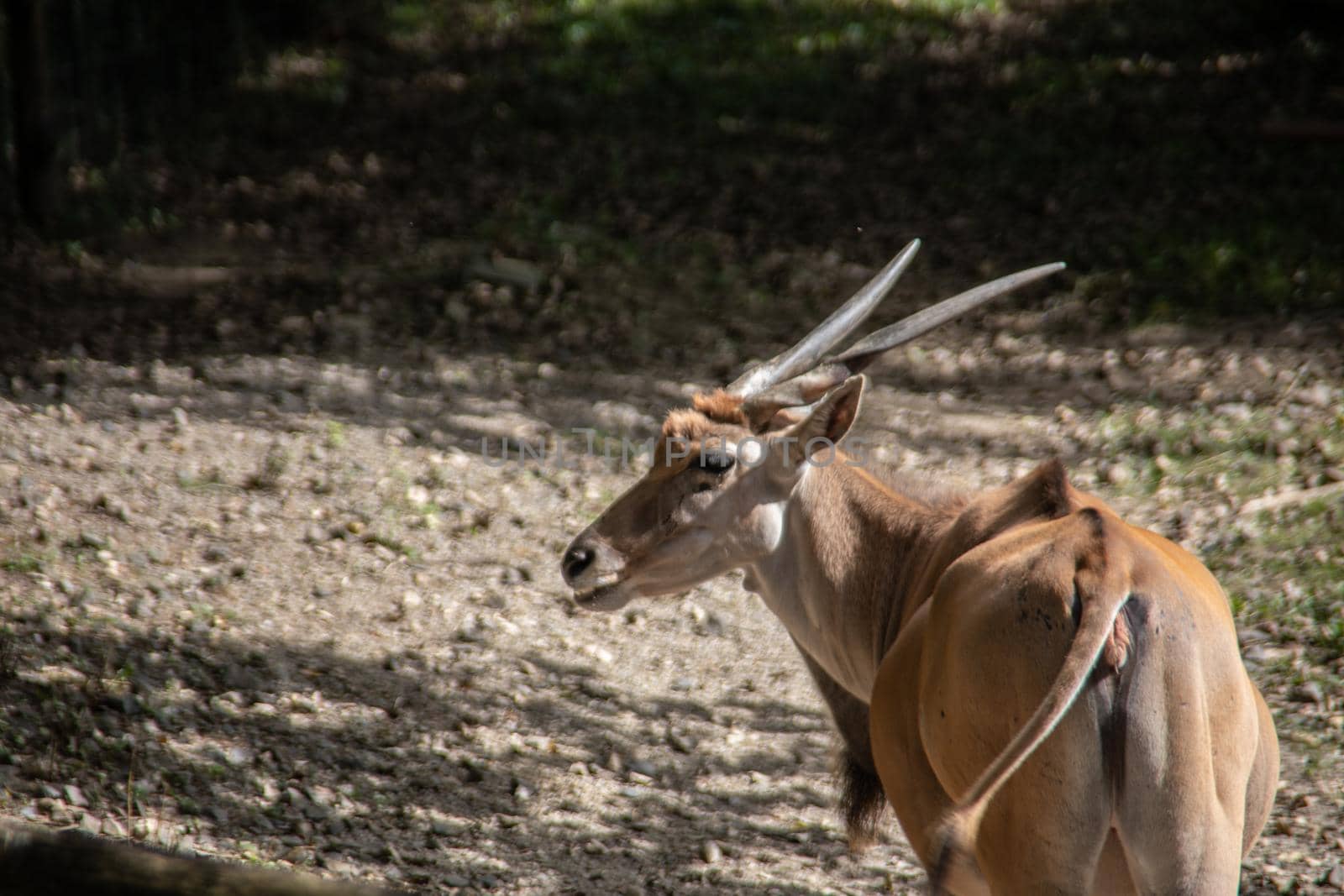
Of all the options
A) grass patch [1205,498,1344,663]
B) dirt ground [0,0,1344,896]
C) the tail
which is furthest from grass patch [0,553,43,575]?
grass patch [1205,498,1344,663]

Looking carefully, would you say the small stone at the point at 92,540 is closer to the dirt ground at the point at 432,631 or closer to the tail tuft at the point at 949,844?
the dirt ground at the point at 432,631

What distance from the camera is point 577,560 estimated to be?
14.4 ft

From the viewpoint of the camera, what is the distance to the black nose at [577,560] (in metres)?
4.39

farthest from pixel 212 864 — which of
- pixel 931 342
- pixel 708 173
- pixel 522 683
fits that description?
pixel 708 173

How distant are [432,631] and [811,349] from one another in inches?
98.6

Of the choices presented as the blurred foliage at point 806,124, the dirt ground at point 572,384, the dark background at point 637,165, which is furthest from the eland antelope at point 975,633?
the blurred foliage at point 806,124

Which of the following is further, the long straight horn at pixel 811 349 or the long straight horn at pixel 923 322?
the long straight horn at pixel 811 349

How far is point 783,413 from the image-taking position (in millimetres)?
4445

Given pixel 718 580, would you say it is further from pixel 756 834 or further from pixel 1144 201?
pixel 1144 201

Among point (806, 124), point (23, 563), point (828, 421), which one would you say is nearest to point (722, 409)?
point (828, 421)

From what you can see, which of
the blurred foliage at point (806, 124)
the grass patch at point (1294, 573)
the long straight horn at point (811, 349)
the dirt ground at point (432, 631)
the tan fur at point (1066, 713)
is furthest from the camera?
the blurred foliage at point (806, 124)

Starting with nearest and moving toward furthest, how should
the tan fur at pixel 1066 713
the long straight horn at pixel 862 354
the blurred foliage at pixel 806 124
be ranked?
the tan fur at pixel 1066 713 → the long straight horn at pixel 862 354 → the blurred foliage at pixel 806 124

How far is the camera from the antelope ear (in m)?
4.16

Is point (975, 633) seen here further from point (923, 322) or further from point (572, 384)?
point (572, 384)
